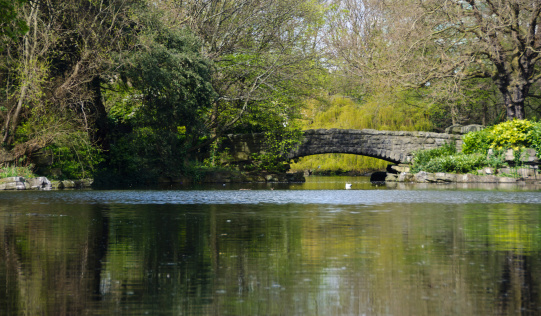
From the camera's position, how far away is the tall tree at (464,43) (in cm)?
2950

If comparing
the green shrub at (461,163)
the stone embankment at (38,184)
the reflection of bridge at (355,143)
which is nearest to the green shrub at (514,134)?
the green shrub at (461,163)

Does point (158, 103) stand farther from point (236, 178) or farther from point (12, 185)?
point (12, 185)

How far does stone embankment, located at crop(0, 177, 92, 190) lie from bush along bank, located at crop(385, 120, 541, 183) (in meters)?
16.4

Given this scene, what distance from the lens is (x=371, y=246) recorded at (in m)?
7.39

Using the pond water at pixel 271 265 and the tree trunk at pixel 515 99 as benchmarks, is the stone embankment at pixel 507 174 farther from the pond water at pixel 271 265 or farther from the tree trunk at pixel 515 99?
the pond water at pixel 271 265

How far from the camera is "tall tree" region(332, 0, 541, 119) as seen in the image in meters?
29.5

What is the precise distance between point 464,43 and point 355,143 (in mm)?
8081

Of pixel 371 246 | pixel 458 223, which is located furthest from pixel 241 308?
pixel 458 223

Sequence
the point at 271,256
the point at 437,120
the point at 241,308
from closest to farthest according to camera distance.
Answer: the point at 241,308, the point at 271,256, the point at 437,120

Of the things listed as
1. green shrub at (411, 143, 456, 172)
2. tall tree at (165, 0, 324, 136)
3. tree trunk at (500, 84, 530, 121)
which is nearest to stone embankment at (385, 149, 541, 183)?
tree trunk at (500, 84, 530, 121)

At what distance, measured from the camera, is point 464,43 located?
31.7 m

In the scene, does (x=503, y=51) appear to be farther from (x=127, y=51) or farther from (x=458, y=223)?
(x=458, y=223)

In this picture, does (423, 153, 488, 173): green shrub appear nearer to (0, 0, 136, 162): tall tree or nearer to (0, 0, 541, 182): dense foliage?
(0, 0, 541, 182): dense foliage

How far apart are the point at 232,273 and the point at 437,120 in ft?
132
